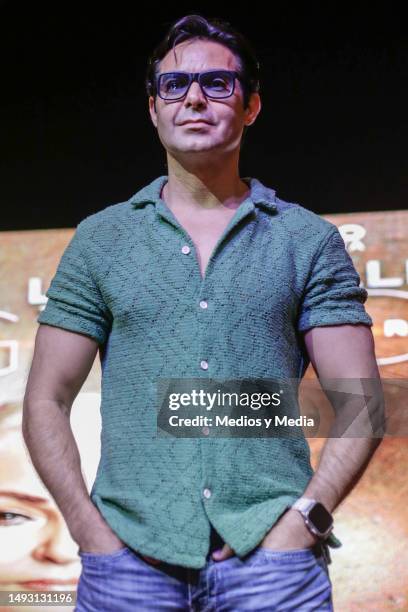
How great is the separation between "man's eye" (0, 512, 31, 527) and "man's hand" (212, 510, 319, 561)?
111 centimetres

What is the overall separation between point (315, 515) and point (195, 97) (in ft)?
2.07

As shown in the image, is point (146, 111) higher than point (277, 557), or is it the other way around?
point (146, 111)

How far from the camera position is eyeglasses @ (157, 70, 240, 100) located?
4.17 ft

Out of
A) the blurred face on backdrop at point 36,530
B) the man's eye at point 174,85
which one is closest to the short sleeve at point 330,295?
the man's eye at point 174,85

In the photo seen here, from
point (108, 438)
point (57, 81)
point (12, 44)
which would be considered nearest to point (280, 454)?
point (108, 438)

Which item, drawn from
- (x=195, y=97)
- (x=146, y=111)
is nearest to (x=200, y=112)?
(x=195, y=97)

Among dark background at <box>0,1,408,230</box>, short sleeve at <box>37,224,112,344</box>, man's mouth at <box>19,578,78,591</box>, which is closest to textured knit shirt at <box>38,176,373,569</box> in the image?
short sleeve at <box>37,224,112,344</box>

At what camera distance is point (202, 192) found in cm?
127

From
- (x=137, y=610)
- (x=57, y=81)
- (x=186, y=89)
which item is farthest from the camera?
(x=57, y=81)

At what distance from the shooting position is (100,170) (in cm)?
209

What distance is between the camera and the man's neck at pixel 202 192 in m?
1.27

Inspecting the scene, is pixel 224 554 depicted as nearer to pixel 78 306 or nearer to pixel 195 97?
pixel 78 306

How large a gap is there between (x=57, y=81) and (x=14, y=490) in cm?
105

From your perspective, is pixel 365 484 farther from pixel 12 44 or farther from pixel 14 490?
pixel 12 44
